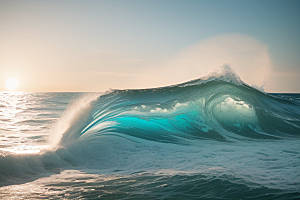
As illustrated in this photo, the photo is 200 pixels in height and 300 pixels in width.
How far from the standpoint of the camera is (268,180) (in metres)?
3.87

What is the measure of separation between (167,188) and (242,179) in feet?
4.39

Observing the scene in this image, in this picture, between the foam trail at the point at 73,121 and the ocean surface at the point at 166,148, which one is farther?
the foam trail at the point at 73,121

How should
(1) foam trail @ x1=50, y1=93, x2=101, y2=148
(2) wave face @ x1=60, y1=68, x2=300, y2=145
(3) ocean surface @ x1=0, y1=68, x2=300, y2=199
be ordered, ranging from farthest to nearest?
1. (2) wave face @ x1=60, y1=68, x2=300, y2=145
2. (1) foam trail @ x1=50, y1=93, x2=101, y2=148
3. (3) ocean surface @ x1=0, y1=68, x2=300, y2=199

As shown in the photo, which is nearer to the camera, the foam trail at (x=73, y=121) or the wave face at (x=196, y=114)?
the foam trail at (x=73, y=121)

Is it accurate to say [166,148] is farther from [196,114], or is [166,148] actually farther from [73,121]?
[73,121]

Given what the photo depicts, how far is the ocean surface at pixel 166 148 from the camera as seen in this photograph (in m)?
3.64

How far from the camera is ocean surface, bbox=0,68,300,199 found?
3643mm

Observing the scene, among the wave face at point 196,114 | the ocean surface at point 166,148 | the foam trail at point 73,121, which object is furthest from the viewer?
the wave face at point 196,114

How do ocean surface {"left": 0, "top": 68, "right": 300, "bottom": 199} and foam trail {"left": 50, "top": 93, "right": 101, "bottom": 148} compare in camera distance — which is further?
foam trail {"left": 50, "top": 93, "right": 101, "bottom": 148}

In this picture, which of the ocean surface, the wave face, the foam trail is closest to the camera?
the ocean surface

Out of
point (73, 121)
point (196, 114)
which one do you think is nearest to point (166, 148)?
point (196, 114)

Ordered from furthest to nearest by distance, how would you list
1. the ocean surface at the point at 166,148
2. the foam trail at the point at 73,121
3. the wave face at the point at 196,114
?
the wave face at the point at 196,114, the foam trail at the point at 73,121, the ocean surface at the point at 166,148

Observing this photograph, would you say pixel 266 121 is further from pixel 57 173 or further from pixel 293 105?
pixel 57 173

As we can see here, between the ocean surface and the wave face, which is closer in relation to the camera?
the ocean surface
